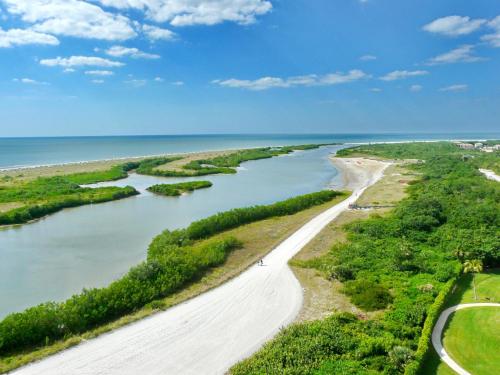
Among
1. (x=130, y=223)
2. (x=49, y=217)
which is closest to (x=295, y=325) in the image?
(x=130, y=223)

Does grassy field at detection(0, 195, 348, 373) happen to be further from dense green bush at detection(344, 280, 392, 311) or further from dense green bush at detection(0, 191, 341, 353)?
dense green bush at detection(344, 280, 392, 311)

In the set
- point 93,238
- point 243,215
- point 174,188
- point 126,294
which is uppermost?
point 174,188

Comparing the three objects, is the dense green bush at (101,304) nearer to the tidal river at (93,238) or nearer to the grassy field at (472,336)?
the tidal river at (93,238)

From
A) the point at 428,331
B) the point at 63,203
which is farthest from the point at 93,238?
the point at 428,331

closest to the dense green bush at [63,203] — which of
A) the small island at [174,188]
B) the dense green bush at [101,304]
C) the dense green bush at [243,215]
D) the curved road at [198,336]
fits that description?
the small island at [174,188]

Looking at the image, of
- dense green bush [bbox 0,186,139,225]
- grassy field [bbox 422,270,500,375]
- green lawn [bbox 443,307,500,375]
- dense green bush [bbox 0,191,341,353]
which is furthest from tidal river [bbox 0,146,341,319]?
green lawn [bbox 443,307,500,375]

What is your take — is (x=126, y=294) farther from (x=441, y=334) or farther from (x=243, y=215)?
(x=243, y=215)
